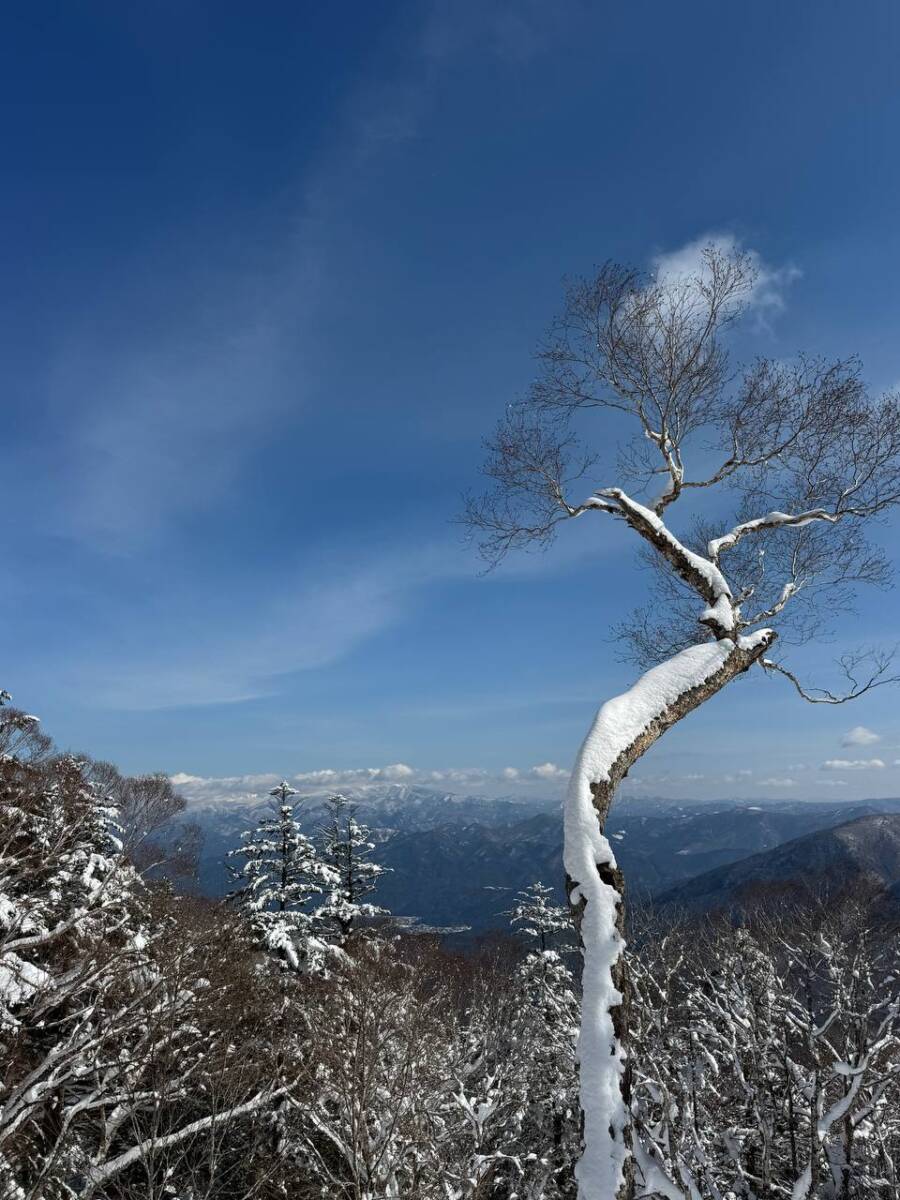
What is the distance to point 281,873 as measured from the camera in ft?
83.7

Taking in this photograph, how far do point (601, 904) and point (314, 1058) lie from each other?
50.5 ft

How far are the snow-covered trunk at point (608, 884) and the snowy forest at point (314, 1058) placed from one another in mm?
2112

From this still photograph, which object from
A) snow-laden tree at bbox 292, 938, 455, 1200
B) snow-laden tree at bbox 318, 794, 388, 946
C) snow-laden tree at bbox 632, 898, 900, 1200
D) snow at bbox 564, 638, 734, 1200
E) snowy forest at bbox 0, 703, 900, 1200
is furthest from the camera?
snow-laden tree at bbox 318, 794, 388, 946

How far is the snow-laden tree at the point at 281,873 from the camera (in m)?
22.4

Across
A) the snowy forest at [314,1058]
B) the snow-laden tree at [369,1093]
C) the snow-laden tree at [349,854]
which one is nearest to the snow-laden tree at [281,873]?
the snowy forest at [314,1058]

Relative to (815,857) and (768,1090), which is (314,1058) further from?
(815,857)

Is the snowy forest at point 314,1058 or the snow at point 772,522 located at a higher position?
the snow at point 772,522

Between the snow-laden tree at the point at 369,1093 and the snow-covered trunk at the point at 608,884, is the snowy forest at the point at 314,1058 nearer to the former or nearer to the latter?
the snow-laden tree at the point at 369,1093

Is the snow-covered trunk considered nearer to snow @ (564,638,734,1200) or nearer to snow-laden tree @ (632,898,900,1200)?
snow @ (564,638,734,1200)

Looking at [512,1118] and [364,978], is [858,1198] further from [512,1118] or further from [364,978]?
[512,1118]

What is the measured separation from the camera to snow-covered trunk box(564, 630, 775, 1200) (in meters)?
2.90

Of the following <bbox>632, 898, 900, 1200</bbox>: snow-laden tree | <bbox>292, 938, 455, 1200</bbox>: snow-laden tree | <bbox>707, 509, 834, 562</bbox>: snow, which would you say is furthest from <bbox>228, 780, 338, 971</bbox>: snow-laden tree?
<bbox>707, 509, 834, 562</bbox>: snow

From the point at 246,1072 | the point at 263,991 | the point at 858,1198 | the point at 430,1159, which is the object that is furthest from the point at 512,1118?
the point at 858,1198

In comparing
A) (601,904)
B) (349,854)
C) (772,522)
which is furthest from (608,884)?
(349,854)
